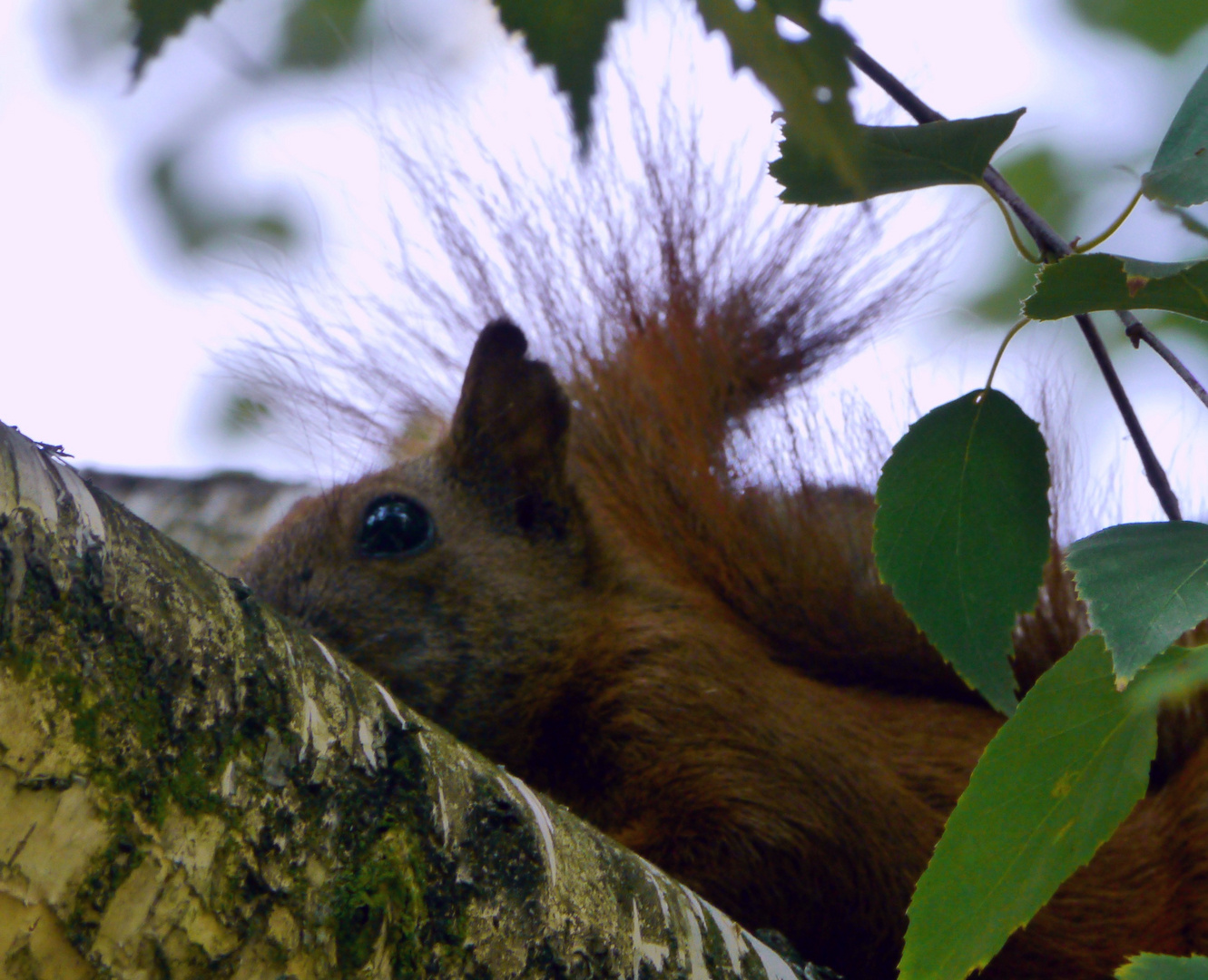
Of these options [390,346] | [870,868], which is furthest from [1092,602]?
[390,346]

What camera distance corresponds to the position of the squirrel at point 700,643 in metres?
1.15

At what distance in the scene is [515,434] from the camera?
4.72ft

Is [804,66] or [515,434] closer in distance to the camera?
[804,66]

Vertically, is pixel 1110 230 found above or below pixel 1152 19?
below

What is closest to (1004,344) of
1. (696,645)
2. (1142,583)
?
(1142,583)

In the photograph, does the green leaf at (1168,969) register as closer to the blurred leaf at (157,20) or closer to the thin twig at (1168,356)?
the thin twig at (1168,356)

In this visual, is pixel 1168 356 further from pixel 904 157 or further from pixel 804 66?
pixel 804 66

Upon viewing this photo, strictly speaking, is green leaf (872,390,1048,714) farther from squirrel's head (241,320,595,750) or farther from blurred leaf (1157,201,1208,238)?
squirrel's head (241,320,595,750)

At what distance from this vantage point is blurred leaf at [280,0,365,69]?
48cm

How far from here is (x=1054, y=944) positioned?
45.0 inches

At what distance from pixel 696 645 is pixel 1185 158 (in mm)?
811

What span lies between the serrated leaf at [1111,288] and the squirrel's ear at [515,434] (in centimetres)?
92

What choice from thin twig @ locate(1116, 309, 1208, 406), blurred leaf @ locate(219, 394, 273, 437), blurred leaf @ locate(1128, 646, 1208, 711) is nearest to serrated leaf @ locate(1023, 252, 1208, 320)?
thin twig @ locate(1116, 309, 1208, 406)

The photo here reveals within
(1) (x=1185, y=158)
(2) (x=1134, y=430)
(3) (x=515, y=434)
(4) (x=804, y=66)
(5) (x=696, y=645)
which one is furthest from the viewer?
(3) (x=515, y=434)
